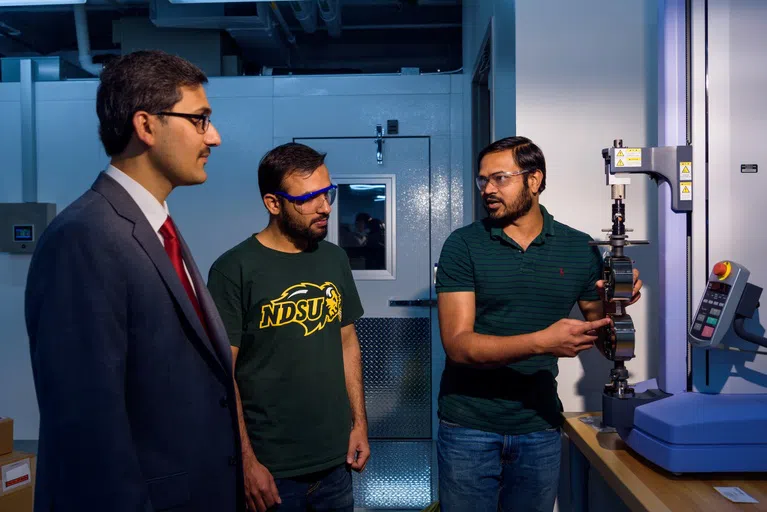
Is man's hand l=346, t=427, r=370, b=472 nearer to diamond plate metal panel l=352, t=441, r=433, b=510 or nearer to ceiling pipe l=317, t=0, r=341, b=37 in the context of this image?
diamond plate metal panel l=352, t=441, r=433, b=510

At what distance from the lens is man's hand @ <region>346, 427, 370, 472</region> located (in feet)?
6.15

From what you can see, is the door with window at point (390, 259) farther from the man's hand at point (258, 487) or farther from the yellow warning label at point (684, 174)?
the yellow warning label at point (684, 174)

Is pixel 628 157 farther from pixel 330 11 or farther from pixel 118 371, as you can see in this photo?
pixel 330 11

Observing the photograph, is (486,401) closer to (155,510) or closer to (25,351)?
(155,510)

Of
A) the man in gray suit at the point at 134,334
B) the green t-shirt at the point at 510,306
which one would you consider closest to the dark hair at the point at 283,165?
the green t-shirt at the point at 510,306

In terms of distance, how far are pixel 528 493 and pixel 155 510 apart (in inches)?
45.0

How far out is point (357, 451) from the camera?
75.0 inches

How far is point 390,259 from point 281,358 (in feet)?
9.44

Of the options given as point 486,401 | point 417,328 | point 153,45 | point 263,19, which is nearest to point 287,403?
point 486,401

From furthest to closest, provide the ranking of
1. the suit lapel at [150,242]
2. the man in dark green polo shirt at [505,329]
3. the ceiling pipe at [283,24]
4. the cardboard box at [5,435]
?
the ceiling pipe at [283,24] < the cardboard box at [5,435] < the man in dark green polo shirt at [505,329] < the suit lapel at [150,242]

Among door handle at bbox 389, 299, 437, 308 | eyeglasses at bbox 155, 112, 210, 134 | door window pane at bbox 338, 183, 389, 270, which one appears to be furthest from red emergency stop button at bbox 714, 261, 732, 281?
door window pane at bbox 338, 183, 389, 270

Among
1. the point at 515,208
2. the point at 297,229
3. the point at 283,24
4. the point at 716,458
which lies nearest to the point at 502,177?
the point at 515,208

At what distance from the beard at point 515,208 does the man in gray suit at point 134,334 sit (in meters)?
0.93

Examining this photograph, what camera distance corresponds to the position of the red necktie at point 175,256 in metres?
1.25
